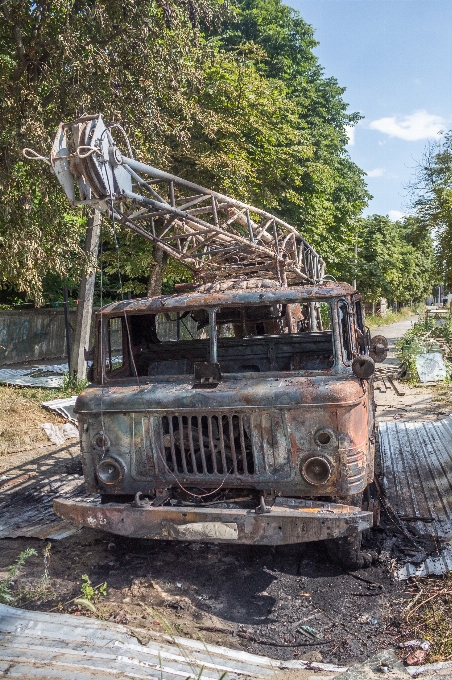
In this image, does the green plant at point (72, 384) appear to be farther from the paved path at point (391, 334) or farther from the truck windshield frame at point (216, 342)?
the paved path at point (391, 334)

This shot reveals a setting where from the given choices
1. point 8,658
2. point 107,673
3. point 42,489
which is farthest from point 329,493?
point 42,489

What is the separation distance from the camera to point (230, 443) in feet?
15.7

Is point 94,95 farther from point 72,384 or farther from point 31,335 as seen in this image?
point 31,335

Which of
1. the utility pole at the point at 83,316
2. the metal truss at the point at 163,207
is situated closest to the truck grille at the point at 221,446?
the metal truss at the point at 163,207

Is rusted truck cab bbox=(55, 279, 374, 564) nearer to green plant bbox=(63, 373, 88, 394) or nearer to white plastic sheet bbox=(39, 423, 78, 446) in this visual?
white plastic sheet bbox=(39, 423, 78, 446)

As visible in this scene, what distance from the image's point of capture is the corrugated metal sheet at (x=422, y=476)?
5270 mm

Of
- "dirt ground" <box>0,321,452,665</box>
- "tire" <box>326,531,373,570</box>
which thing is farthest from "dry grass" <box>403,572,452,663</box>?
"tire" <box>326,531,373,570</box>

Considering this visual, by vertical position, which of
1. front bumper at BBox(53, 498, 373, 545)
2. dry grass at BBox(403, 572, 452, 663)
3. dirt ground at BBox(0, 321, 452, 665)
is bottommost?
dirt ground at BBox(0, 321, 452, 665)

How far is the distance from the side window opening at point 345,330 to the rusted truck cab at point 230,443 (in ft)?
0.06

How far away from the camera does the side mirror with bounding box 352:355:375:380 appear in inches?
186

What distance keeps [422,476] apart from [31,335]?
1539cm

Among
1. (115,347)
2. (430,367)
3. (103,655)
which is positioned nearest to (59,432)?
(115,347)

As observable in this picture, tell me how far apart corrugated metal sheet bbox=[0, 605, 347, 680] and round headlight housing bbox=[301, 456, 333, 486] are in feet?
4.36

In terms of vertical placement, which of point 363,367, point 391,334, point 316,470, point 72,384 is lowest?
point 391,334
